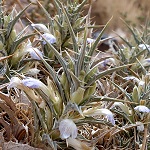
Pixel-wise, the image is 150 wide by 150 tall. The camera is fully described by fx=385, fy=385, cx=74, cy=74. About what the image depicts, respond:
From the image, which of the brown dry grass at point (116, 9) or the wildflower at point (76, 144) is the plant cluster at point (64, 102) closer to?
the wildflower at point (76, 144)

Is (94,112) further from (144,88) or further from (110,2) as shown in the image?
(110,2)

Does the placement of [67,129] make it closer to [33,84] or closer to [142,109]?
[33,84]

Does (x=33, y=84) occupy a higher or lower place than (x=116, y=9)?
higher

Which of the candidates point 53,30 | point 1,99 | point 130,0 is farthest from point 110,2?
point 1,99

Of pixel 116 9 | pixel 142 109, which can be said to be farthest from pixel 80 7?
pixel 116 9

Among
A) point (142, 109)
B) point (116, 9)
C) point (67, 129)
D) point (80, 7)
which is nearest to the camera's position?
point (67, 129)

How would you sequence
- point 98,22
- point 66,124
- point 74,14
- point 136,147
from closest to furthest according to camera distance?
point 66,124, point 136,147, point 74,14, point 98,22

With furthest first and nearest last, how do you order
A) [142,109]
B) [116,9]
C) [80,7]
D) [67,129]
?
[116,9], [80,7], [142,109], [67,129]

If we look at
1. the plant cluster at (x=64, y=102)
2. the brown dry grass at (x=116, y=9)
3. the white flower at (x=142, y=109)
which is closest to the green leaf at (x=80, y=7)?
the plant cluster at (x=64, y=102)

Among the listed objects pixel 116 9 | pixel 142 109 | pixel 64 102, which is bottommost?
pixel 116 9
